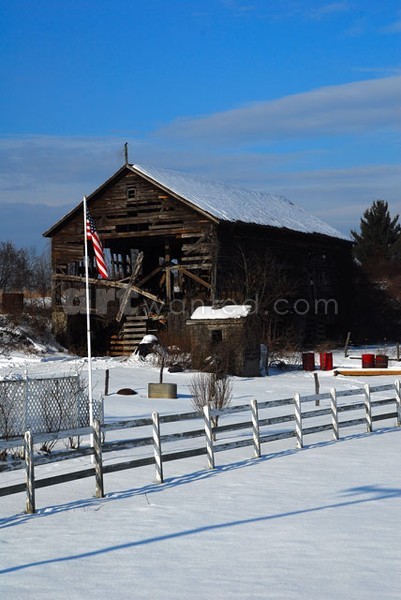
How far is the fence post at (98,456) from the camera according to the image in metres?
13.0

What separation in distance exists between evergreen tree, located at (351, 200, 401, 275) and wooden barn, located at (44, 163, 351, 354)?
32.3 meters

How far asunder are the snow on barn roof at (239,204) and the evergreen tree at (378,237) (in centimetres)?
2633

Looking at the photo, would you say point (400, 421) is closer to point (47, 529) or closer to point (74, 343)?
point (47, 529)

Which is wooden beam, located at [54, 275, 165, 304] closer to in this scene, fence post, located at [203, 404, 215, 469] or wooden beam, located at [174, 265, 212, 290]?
wooden beam, located at [174, 265, 212, 290]

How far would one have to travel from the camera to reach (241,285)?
4356 centimetres

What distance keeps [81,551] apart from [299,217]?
44.9 m

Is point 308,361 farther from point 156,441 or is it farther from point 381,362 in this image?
point 156,441

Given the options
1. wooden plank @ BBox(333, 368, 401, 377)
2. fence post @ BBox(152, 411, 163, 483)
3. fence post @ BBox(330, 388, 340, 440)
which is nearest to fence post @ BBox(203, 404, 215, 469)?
fence post @ BBox(152, 411, 163, 483)

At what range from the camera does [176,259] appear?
50125 millimetres

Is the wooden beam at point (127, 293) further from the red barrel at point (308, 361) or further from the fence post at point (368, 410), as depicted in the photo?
the fence post at point (368, 410)

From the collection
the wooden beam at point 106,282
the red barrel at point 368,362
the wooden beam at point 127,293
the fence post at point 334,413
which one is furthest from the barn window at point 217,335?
the fence post at point 334,413

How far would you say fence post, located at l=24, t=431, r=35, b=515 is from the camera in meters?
12.0

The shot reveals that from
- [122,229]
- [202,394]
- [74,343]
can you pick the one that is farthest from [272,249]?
[202,394]

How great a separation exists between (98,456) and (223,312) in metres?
26.0
